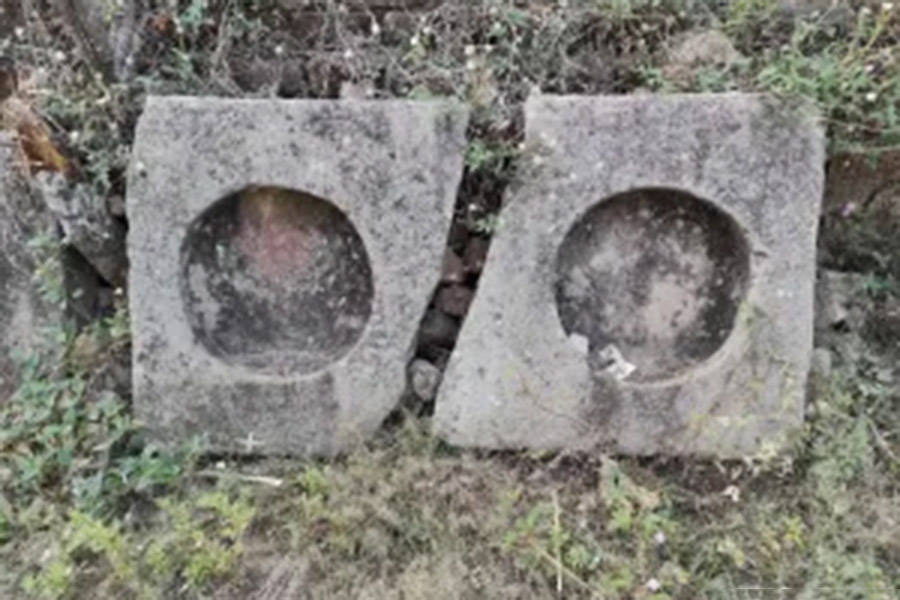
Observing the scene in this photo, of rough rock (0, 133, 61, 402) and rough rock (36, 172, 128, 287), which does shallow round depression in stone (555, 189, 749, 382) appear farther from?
rough rock (0, 133, 61, 402)

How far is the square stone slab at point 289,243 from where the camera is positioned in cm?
234

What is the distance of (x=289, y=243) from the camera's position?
2516 mm

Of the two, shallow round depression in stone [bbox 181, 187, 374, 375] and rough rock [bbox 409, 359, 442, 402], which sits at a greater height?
shallow round depression in stone [bbox 181, 187, 374, 375]

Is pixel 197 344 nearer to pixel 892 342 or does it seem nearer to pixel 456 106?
pixel 456 106

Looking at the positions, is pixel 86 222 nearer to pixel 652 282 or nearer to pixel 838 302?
pixel 652 282

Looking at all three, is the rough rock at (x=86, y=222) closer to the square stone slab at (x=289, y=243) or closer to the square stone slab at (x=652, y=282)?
the square stone slab at (x=289, y=243)

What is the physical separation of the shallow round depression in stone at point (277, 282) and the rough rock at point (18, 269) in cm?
46

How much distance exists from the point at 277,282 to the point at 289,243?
12 cm

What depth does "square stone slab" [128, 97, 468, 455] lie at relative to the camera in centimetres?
234

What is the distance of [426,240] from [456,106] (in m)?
0.36

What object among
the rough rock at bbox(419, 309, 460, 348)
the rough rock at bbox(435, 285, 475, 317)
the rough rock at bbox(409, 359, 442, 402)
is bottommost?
the rough rock at bbox(409, 359, 442, 402)

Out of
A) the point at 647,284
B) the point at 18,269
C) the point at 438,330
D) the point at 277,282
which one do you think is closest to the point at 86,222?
the point at 18,269

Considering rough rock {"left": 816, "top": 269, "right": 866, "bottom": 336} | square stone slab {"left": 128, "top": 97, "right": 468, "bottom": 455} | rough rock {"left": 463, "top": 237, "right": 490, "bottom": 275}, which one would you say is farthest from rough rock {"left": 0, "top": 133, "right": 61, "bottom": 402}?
rough rock {"left": 816, "top": 269, "right": 866, "bottom": 336}

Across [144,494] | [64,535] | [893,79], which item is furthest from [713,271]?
[64,535]
